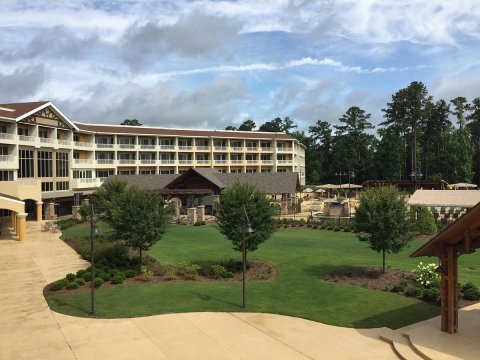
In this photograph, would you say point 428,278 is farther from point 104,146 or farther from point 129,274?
point 104,146

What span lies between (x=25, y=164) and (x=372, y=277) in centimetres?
4240

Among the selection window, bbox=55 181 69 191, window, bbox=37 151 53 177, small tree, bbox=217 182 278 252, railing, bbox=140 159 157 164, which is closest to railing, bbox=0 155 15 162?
window, bbox=37 151 53 177

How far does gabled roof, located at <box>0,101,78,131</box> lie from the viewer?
158ft

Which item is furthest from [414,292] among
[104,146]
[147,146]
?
[147,146]

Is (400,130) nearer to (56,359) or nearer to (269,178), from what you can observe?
(269,178)

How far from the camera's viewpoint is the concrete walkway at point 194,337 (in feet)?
42.2

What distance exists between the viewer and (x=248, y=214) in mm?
23359

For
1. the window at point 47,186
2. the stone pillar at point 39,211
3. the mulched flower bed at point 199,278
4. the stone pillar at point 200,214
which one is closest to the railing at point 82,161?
the window at point 47,186

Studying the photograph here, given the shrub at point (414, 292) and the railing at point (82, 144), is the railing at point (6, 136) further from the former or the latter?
the shrub at point (414, 292)

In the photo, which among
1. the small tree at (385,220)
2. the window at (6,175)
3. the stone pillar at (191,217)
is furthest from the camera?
the window at (6,175)

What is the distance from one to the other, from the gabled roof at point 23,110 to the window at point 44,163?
519 centimetres

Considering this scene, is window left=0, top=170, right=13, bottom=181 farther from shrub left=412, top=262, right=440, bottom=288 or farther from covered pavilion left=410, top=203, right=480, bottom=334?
covered pavilion left=410, top=203, right=480, bottom=334

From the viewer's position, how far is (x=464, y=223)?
41.2 feet

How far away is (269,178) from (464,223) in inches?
1657
